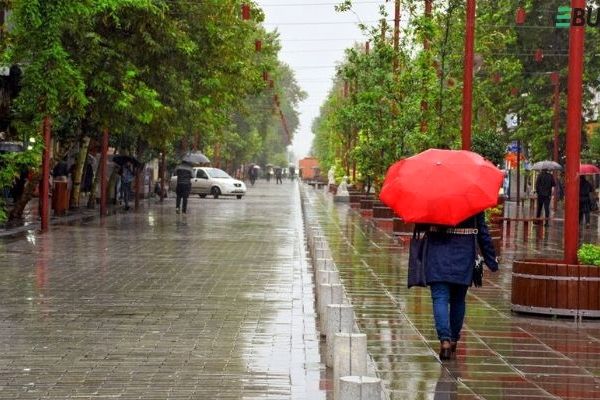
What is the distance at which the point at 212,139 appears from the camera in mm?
71062

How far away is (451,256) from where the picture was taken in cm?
1021

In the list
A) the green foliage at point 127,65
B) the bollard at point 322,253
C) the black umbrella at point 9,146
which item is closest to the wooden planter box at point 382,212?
the green foliage at point 127,65

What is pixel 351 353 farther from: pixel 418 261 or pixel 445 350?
pixel 418 261

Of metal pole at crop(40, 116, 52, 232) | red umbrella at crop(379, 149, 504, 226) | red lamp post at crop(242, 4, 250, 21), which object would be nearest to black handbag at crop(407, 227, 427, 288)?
red umbrella at crop(379, 149, 504, 226)

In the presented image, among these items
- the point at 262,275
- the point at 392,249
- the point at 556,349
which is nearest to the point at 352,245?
the point at 392,249

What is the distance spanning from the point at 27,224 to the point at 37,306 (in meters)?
16.6

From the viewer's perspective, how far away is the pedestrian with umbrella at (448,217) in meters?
10.1

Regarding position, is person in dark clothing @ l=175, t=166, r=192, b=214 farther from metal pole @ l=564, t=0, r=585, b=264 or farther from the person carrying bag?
the person carrying bag

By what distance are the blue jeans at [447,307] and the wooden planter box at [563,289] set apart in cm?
291

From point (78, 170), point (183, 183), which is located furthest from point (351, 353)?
point (78, 170)

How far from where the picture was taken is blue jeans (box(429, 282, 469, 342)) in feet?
33.3

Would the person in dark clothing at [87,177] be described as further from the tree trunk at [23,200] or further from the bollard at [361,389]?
the bollard at [361,389]

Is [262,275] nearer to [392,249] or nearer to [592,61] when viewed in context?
[392,249]

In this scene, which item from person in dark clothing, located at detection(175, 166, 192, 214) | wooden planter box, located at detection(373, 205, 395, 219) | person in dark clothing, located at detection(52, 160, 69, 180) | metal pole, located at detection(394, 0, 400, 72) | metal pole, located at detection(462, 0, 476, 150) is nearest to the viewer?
metal pole, located at detection(462, 0, 476, 150)
